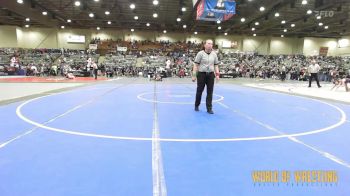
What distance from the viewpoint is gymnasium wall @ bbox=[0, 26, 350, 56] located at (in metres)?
40.5

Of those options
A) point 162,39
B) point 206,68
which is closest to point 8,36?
point 162,39

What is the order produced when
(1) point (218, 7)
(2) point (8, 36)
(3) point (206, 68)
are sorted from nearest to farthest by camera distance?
(3) point (206, 68), (1) point (218, 7), (2) point (8, 36)

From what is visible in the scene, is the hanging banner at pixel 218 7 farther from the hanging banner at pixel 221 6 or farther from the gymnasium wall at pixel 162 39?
the gymnasium wall at pixel 162 39

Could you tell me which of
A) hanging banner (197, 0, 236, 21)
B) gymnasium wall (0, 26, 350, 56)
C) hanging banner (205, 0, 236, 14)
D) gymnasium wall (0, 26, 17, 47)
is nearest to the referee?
hanging banner (197, 0, 236, 21)

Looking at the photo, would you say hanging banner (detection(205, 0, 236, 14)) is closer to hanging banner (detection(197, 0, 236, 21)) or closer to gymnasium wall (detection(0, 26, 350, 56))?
hanging banner (detection(197, 0, 236, 21))

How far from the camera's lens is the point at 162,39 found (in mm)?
45688

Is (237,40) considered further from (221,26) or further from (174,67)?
(174,67)

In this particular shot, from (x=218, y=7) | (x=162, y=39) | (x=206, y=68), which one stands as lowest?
(x=206, y=68)

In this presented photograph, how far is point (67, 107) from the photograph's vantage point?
22.6 feet

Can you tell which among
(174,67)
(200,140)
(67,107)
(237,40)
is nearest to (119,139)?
(200,140)

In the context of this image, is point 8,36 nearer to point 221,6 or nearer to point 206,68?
point 221,6

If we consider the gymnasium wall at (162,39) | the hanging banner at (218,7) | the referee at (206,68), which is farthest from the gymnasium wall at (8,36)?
the referee at (206,68)

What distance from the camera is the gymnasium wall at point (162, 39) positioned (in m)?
40.5

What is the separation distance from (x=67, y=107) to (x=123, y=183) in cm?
485
